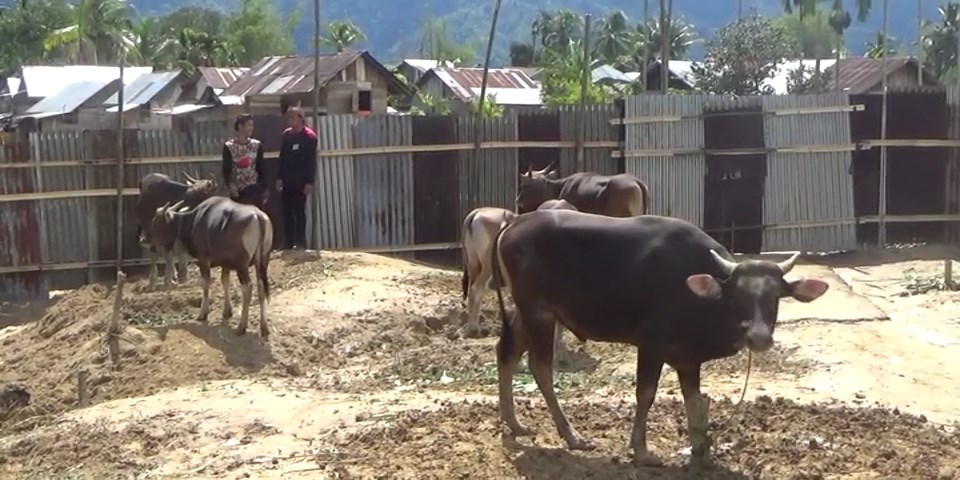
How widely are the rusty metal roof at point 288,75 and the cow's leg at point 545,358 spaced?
2222cm

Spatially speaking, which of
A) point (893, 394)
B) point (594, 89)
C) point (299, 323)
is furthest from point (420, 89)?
point (893, 394)

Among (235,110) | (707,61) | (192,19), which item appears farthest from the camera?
(192,19)

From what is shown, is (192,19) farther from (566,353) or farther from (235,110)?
(566,353)

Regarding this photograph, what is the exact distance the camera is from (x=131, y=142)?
685 inches

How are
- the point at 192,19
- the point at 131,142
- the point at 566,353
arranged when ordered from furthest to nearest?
the point at 192,19 → the point at 131,142 → the point at 566,353

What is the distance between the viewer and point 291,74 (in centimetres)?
3225

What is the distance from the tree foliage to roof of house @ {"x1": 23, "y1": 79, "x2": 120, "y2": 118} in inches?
687

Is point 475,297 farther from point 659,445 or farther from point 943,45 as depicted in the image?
point 943,45

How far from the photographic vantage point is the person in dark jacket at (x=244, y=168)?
15.3m

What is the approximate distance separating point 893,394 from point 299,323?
19.0ft

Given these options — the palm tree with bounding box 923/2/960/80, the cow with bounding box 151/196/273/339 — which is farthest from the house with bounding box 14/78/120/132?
the palm tree with bounding box 923/2/960/80

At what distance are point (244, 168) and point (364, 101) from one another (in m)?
18.6

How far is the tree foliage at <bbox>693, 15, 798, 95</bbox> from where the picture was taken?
37.2 m

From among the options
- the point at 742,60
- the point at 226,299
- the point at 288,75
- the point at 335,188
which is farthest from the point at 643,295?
the point at 742,60
